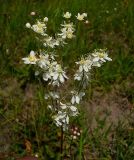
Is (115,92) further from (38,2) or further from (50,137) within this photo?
(38,2)

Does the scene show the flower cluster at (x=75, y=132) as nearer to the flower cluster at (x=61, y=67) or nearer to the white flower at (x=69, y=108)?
the flower cluster at (x=61, y=67)

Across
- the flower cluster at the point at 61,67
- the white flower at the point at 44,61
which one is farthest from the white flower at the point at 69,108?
the white flower at the point at 44,61

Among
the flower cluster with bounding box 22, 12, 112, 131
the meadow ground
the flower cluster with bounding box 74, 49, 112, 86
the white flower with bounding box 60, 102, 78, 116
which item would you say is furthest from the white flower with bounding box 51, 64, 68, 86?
the meadow ground

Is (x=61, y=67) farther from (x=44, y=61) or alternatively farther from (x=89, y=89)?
(x=89, y=89)

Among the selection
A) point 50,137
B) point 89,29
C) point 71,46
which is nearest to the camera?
point 50,137

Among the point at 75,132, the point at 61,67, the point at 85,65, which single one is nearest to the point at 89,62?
the point at 85,65

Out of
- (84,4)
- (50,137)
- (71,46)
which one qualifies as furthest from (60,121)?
(84,4)

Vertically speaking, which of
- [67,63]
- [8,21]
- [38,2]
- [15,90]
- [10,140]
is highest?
[38,2]

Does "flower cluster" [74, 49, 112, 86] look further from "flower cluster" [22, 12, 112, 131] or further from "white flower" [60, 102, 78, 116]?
"white flower" [60, 102, 78, 116]
